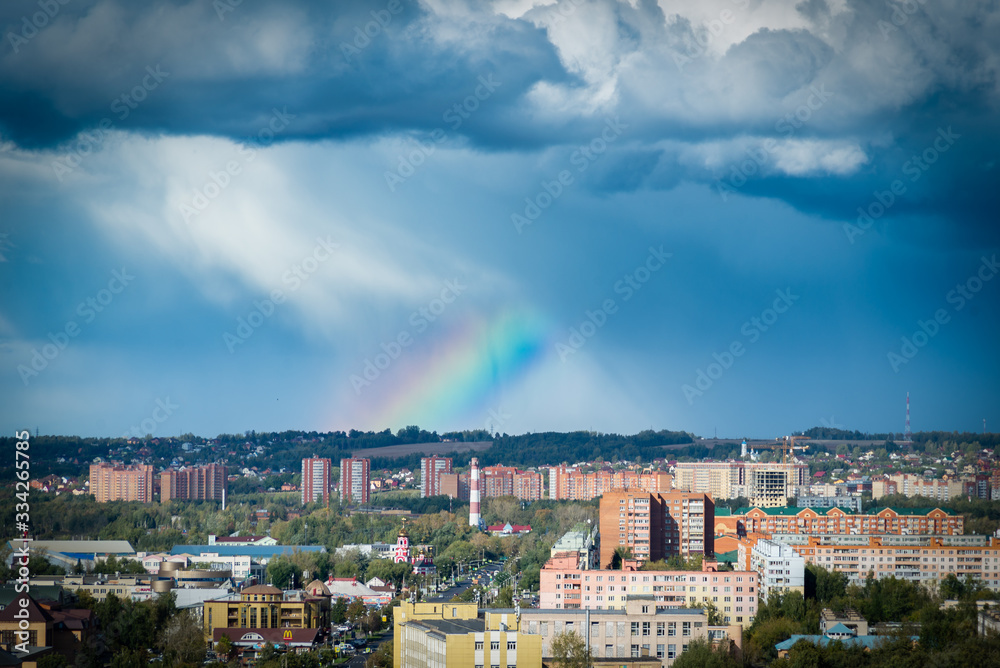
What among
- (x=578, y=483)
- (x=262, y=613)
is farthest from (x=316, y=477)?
(x=262, y=613)

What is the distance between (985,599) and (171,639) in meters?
16.5

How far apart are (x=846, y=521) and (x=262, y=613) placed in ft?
72.1

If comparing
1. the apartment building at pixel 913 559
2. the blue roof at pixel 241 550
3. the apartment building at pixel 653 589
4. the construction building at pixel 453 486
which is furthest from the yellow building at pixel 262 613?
the construction building at pixel 453 486

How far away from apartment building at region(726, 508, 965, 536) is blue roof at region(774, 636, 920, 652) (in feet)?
62.9

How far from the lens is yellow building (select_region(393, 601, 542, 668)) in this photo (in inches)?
732

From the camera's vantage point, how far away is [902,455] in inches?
3314

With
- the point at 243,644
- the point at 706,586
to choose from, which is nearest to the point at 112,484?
the point at 243,644

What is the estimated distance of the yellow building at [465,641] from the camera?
61.0 feet

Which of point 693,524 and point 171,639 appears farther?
point 693,524

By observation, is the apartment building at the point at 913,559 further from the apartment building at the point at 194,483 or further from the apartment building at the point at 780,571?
the apartment building at the point at 194,483

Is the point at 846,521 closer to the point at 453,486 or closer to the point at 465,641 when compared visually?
the point at 465,641

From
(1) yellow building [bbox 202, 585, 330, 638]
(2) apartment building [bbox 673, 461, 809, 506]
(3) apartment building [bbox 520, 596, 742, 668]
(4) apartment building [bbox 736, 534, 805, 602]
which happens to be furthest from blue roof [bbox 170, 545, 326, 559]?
(2) apartment building [bbox 673, 461, 809, 506]

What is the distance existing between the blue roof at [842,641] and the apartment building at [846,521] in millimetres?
19171

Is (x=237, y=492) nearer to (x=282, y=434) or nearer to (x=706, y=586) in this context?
(x=282, y=434)
